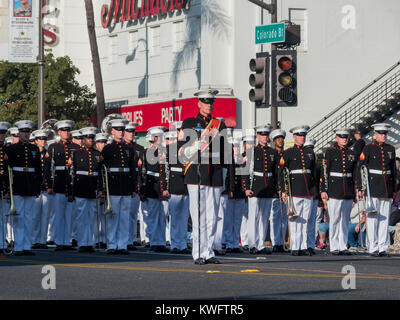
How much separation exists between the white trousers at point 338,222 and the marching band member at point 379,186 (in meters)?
0.39

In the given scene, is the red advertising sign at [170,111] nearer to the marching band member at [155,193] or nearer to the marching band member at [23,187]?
the marching band member at [155,193]

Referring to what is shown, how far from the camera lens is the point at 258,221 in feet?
66.6

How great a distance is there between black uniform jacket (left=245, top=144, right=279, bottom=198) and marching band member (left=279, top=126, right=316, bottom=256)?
0.64 metres

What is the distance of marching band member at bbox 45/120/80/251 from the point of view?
69.6 feet

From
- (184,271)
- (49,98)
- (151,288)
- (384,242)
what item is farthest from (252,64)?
(49,98)

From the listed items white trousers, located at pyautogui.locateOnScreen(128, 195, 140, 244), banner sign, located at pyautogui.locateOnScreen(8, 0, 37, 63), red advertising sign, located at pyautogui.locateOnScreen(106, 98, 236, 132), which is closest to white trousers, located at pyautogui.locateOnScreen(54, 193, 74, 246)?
white trousers, located at pyautogui.locateOnScreen(128, 195, 140, 244)

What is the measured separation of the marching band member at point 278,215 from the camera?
813 inches

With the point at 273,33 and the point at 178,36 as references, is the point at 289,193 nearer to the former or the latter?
the point at 273,33

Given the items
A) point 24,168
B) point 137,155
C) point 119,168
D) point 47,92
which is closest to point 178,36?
point 47,92

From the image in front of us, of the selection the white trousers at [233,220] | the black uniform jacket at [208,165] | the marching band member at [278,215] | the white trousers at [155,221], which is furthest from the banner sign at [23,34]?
the black uniform jacket at [208,165]

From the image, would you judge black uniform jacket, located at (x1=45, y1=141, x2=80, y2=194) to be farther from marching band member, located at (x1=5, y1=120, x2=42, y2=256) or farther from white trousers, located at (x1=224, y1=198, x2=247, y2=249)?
white trousers, located at (x1=224, y1=198, x2=247, y2=249)

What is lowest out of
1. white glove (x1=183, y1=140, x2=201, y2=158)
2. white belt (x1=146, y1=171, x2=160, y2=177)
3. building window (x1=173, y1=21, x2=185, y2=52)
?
white belt (x1=146, y1=171, x2=160, y2=177)

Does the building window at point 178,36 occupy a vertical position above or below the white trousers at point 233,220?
above

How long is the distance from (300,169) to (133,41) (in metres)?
29.0
